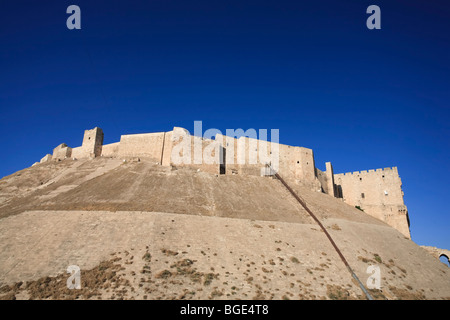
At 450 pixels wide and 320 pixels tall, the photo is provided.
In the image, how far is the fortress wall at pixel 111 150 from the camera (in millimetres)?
40919

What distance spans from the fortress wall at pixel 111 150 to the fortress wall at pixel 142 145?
1099mm

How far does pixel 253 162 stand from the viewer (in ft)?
138

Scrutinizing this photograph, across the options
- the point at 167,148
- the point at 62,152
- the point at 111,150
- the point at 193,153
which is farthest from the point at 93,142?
the point at 193,153

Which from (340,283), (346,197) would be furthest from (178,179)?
(346,197)

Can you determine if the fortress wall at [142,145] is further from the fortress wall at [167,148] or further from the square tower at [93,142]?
the square tower at [93,142]

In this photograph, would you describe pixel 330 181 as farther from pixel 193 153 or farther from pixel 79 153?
pixel 79 153

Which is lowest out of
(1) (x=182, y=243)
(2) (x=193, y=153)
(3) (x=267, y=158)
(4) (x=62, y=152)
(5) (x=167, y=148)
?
(1) (x=182, y=243)

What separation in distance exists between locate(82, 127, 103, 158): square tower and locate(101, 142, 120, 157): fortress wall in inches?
35.3

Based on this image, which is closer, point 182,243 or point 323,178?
point 182,243

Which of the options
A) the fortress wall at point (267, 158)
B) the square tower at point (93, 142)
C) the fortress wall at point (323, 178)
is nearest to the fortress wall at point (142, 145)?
the square tower at point (93, 142)

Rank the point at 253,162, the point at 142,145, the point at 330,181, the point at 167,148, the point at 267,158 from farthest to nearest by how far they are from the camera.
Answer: the point at 330,181 → the point at 267,158 → the point at 253,162 → the point at 142,145 → the point at 167,148

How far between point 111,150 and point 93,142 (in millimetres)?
3158

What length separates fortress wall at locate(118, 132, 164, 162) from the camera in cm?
3847
